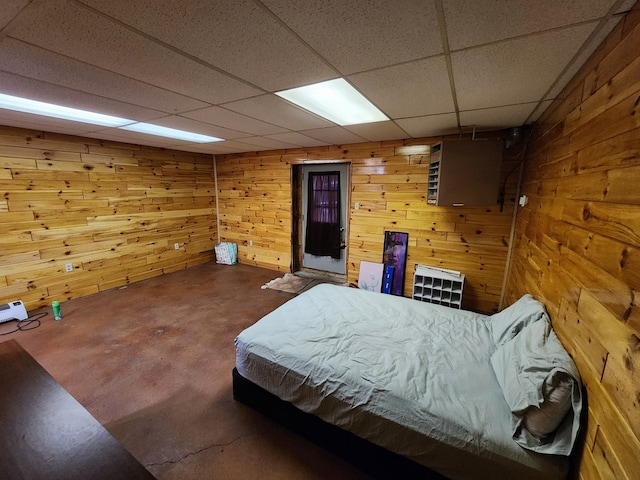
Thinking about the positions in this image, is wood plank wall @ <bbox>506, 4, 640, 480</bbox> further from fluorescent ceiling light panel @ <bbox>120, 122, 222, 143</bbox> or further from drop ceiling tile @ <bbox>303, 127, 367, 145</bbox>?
fluorescent ceiling light panel @ <bbox>120, 122, 222, 143</bbox>

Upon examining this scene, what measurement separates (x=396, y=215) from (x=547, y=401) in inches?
110

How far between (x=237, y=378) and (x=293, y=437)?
22.6 inches

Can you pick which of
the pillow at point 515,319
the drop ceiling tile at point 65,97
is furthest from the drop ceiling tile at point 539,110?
the drop ceiling tile at point 65,97

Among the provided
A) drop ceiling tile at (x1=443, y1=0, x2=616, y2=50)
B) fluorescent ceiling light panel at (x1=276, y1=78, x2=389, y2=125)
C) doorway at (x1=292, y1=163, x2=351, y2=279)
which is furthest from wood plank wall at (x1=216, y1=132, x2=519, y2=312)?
drop ceiling tile at (x1=443, y1=0, x2=616, y2=50)

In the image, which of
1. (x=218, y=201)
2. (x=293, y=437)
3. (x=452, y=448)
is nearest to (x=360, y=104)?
(x=452, y=448)

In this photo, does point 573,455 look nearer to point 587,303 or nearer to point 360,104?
point 587,303

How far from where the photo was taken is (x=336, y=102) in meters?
2.18

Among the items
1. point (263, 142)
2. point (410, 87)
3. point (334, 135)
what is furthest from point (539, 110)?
point (263, 142)

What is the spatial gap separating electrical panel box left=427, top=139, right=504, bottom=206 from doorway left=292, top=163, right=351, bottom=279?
1.65 meters

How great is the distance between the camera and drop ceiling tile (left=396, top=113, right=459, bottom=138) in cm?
249

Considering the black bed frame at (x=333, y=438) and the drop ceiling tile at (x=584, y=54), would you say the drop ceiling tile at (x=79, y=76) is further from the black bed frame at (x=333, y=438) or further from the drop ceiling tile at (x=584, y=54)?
the drop ceiling tile at (x=584, y=54)

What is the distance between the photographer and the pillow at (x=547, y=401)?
3.74 feet

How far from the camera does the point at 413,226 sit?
144 inches

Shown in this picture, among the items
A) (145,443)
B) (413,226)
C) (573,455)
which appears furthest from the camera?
(413,226)
